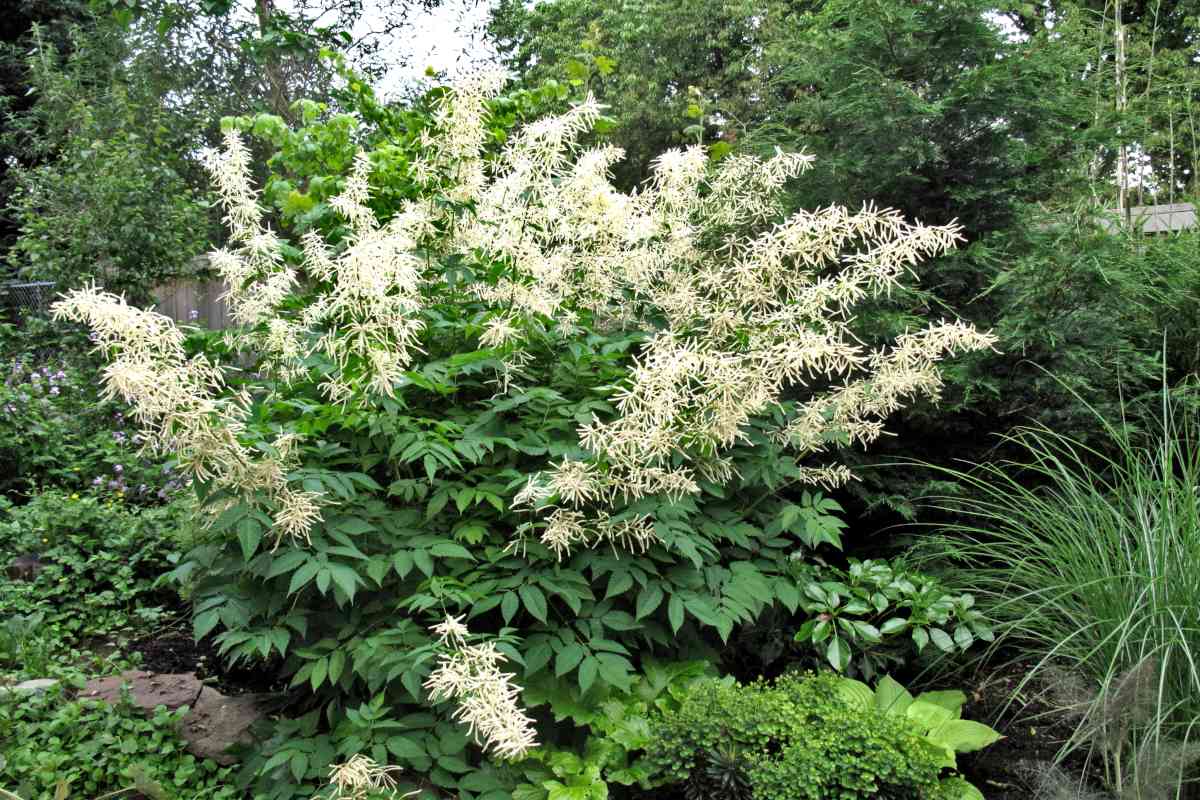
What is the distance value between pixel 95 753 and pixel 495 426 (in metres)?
1.71

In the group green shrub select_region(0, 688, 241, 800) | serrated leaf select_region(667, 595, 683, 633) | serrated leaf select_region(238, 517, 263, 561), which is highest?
serrated leaf select_region(238, 517, 263, 561)

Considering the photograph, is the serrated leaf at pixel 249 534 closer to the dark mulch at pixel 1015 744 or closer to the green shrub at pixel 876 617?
the green shrub at pixel 876 617

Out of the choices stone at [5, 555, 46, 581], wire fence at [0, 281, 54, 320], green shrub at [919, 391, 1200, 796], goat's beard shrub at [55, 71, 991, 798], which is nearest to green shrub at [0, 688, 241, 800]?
goat's beard shrub at [55, 71, 991, 798]

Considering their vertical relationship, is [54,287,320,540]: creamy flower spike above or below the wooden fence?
above

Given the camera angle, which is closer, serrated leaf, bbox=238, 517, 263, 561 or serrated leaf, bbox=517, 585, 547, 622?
serrated leaf, bbox=238, 517, 263, 561

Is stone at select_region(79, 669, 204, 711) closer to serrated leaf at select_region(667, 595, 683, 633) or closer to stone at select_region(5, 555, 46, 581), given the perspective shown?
stone at select_region(5, 555, 46, 581)

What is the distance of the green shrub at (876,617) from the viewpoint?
2.86 meters

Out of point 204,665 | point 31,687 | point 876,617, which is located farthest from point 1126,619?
point 31,687

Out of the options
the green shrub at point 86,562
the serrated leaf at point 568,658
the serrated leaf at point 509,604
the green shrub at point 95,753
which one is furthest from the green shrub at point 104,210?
the serrated leaf at point 568,658

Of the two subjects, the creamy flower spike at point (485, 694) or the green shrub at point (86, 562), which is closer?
the creamy flower spike at point (485, 694)

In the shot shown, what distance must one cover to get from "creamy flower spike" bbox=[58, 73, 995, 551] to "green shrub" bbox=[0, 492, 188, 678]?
5.73ft

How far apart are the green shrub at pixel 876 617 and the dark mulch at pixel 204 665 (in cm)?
207

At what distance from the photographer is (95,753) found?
2834mm

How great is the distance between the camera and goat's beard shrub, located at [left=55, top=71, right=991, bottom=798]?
2.32 m
